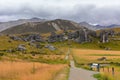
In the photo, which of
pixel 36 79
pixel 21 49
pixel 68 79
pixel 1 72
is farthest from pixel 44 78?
pixel 21 49

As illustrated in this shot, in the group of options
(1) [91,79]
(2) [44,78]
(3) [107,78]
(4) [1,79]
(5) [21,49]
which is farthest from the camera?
(5) [21,49]

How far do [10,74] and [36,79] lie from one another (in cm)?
265

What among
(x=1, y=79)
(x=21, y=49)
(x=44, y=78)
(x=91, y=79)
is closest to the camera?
(x=1, y=79)

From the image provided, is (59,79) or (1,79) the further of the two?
(59,79)

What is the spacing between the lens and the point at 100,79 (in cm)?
3039

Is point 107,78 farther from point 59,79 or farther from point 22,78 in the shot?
point 22,78

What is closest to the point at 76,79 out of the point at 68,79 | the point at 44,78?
the point at 68,79

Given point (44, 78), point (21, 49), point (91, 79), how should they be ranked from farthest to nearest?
1. point (21, 49)
2. point (91, 79)
3. point (44, 78)

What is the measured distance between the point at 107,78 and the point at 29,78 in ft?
28.0

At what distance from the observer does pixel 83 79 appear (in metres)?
31.1

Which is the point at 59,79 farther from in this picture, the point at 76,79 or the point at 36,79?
the point at 36,79

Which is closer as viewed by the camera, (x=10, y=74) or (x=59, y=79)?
(x=10, y=74)

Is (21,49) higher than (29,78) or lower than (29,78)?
lower

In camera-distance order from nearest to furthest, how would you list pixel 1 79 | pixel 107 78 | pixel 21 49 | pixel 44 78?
1. pixel 1 79
2. pixel 44 78
3. pixel 107 78
4. pixel 21 49
